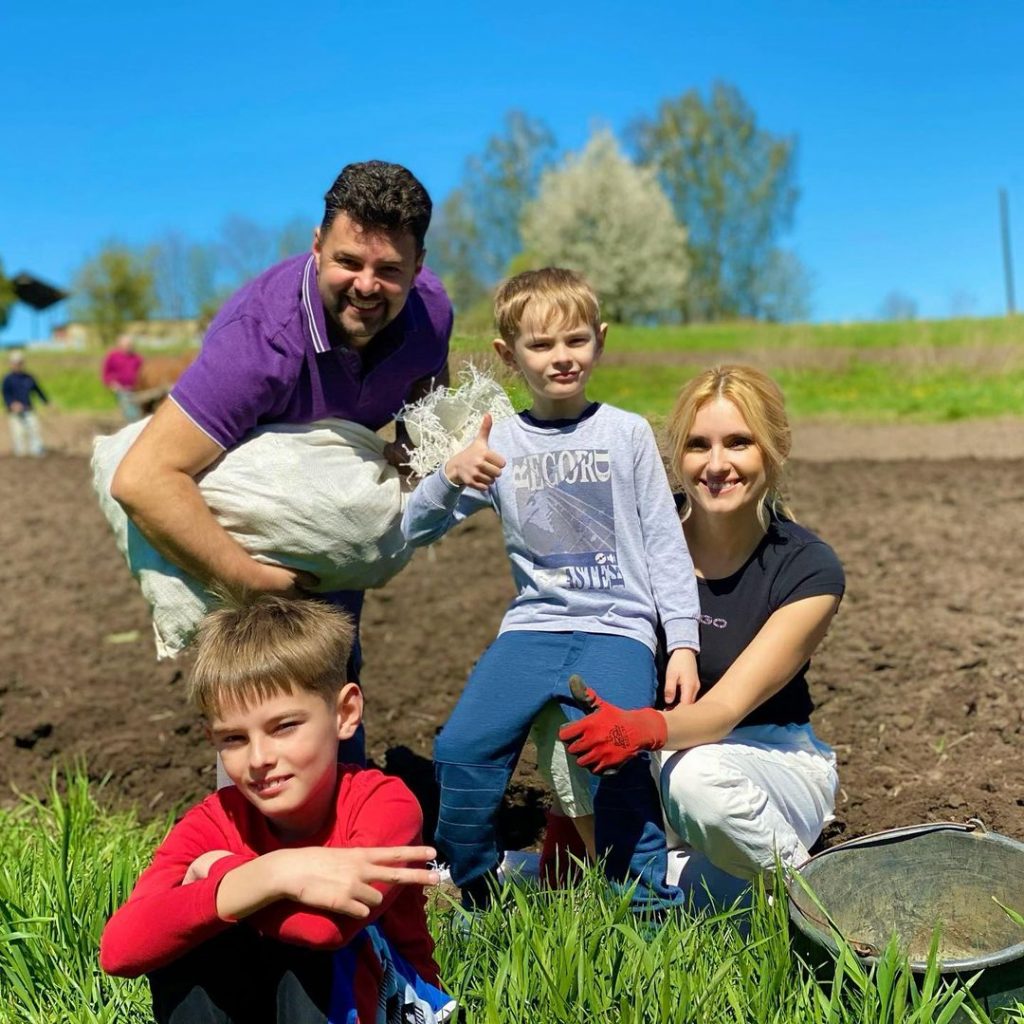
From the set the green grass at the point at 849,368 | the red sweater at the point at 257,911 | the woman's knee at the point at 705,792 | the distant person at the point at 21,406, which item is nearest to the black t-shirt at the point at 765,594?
the woman's knee at the point at 705,792

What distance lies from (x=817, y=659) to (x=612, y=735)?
106 inches

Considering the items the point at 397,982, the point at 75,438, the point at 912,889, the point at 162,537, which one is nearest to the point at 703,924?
the point at 912,889

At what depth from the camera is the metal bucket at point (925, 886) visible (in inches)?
89.2

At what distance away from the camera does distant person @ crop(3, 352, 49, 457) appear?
1577 centimetres

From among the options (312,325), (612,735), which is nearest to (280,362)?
(312,325)

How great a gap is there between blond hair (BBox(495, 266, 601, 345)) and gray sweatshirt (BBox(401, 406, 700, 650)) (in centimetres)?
25

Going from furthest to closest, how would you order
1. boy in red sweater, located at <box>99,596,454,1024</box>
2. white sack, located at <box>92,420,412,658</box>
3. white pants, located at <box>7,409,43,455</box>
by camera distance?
1. white pants, located at <box>7,409,43,455</box>
2. white sack, located at <box>92,420,412,658</box>
3. boy in red sweater, located at <box>99,596,454,1024</box>

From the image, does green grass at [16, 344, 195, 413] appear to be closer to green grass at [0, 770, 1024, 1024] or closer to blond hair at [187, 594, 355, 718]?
green grass at [0, 770, 1024, 1024]

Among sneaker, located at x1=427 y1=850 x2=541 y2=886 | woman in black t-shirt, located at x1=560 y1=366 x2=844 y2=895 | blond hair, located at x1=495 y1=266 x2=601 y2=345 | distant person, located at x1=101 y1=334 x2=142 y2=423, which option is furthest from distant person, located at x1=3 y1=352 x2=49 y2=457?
woman in black t-shirt, located at x1=560 y1=366 x2=844 y2=895

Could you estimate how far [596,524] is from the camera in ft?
8.59

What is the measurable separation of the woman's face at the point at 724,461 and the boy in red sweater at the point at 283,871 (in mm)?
996

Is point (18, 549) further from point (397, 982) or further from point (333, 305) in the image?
point (397, 982)

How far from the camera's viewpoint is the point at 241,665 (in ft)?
6.18

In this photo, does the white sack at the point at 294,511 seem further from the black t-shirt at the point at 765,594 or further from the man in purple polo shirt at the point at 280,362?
the black t-shirt at the point at 765,594
